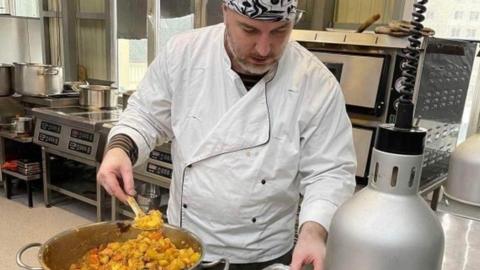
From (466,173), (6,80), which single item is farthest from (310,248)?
(6,80)

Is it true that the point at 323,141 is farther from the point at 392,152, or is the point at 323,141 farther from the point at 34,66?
the point at 34,66

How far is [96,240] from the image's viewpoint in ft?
3.48

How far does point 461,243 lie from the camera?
1151mm

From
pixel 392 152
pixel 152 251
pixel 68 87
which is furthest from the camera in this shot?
pixel 68 87

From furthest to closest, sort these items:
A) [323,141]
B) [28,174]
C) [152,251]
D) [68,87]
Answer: [68,87]
[28,174]
[323,141]
[152,251]

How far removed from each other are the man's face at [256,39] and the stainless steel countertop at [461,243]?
645 mm

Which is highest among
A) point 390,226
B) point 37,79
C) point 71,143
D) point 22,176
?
point 390,226

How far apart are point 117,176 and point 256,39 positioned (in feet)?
1.66

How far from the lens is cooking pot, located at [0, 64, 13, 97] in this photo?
389 cm

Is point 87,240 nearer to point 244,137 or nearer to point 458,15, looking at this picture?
point 244,137

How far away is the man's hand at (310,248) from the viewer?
0.87m

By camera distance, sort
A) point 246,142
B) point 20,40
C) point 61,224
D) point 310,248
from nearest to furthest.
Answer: point 310,248 → point 246,142 → point 61,224 → point 20,40

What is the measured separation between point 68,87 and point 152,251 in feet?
11.9

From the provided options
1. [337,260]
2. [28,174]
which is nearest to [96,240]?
[337,260]
